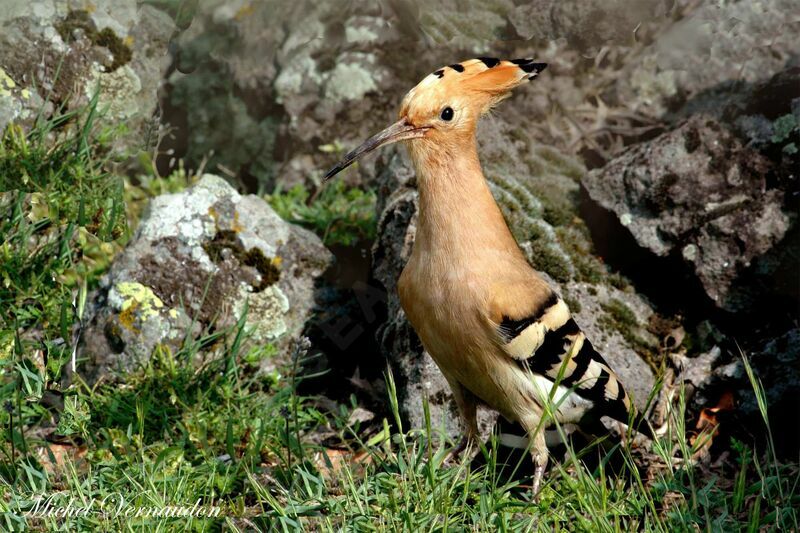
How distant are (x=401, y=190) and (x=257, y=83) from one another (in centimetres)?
165

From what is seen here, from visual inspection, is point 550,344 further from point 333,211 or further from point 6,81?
point 6,81

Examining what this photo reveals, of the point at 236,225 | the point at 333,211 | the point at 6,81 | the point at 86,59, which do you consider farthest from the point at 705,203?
the point at 6,81

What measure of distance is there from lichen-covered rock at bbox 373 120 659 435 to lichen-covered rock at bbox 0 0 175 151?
1381mm

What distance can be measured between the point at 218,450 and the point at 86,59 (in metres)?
2.17

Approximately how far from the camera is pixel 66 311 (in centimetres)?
361

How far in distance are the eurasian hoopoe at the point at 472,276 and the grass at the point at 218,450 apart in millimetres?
264

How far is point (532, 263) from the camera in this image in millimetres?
3781

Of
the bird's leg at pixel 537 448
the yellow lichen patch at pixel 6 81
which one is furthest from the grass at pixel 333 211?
the bird's leg at pixel 537 448

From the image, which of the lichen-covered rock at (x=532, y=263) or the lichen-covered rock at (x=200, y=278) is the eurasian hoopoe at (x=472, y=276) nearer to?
the lichen-covered rock at (x=532, y=263)

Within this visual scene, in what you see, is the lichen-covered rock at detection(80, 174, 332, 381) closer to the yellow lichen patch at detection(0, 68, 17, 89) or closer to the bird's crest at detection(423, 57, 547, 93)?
the yellow lichen patch at detection(0, 68, 17, 89)

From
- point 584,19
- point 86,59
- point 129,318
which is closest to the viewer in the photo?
point 129,318

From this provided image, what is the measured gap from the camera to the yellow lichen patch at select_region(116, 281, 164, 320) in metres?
3.67

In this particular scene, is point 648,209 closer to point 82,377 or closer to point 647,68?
point 647,68

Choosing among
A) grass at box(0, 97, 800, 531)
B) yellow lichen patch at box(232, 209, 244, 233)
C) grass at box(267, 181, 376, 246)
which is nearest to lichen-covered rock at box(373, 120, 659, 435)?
grass at box(0, 97, 800, 531)
